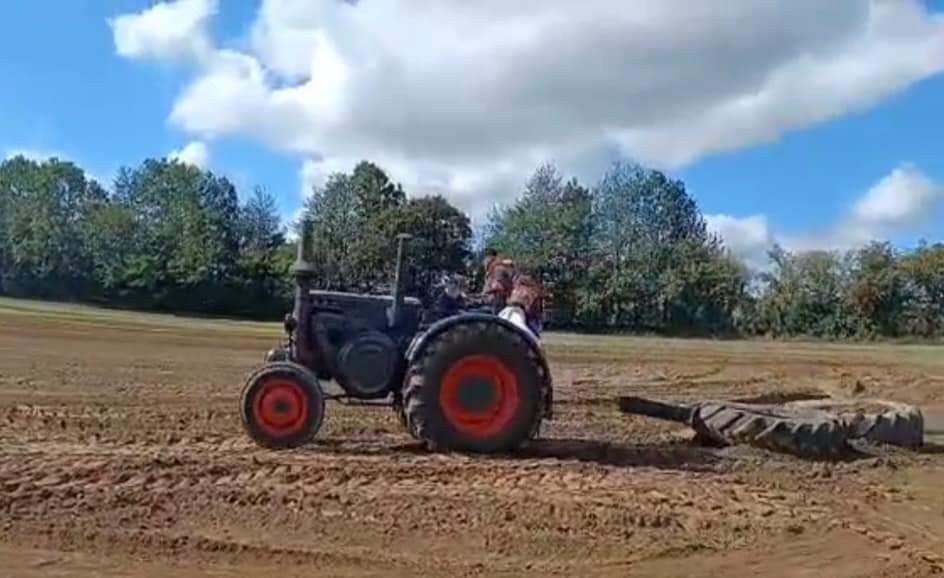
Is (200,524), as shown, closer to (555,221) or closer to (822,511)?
(822,511)

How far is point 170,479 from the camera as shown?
24.3 feet

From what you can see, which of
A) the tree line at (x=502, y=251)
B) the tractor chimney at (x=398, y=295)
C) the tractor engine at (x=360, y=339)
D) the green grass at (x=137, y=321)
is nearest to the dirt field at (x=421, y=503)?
the tractor engine at (x=360, y=339)

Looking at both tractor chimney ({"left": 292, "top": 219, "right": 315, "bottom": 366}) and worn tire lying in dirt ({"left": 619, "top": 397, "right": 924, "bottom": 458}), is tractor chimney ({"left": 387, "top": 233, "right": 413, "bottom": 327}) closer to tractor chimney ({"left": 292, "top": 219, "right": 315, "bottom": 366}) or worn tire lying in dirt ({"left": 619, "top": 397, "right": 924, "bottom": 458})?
tractor chimney ({"left": 292, "top": 219, "right": 315, "bottom": 366})

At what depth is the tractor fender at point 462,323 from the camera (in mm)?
9023

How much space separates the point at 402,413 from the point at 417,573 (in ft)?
12.6

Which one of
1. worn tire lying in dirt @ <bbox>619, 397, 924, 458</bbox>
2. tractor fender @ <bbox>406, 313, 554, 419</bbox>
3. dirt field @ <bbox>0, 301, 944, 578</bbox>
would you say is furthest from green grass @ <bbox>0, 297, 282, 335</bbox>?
tractor fender @ <bbox>406, 313, 554, 419</bbox>

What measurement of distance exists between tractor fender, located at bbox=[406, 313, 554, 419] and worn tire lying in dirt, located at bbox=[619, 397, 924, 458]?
2005 mm

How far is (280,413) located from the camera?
29.7 ft

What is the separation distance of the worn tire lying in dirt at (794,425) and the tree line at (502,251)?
33233 mm

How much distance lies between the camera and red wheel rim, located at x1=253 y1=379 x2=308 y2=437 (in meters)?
9.02

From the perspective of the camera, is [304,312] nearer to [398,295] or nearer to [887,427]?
[398,295]

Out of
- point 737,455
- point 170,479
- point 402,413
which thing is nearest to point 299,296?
point 402,413

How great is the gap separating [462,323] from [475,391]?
57 cm

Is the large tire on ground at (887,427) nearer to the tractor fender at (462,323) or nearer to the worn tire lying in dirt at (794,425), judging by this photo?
the worn tire lying in dirt at (794,425)
